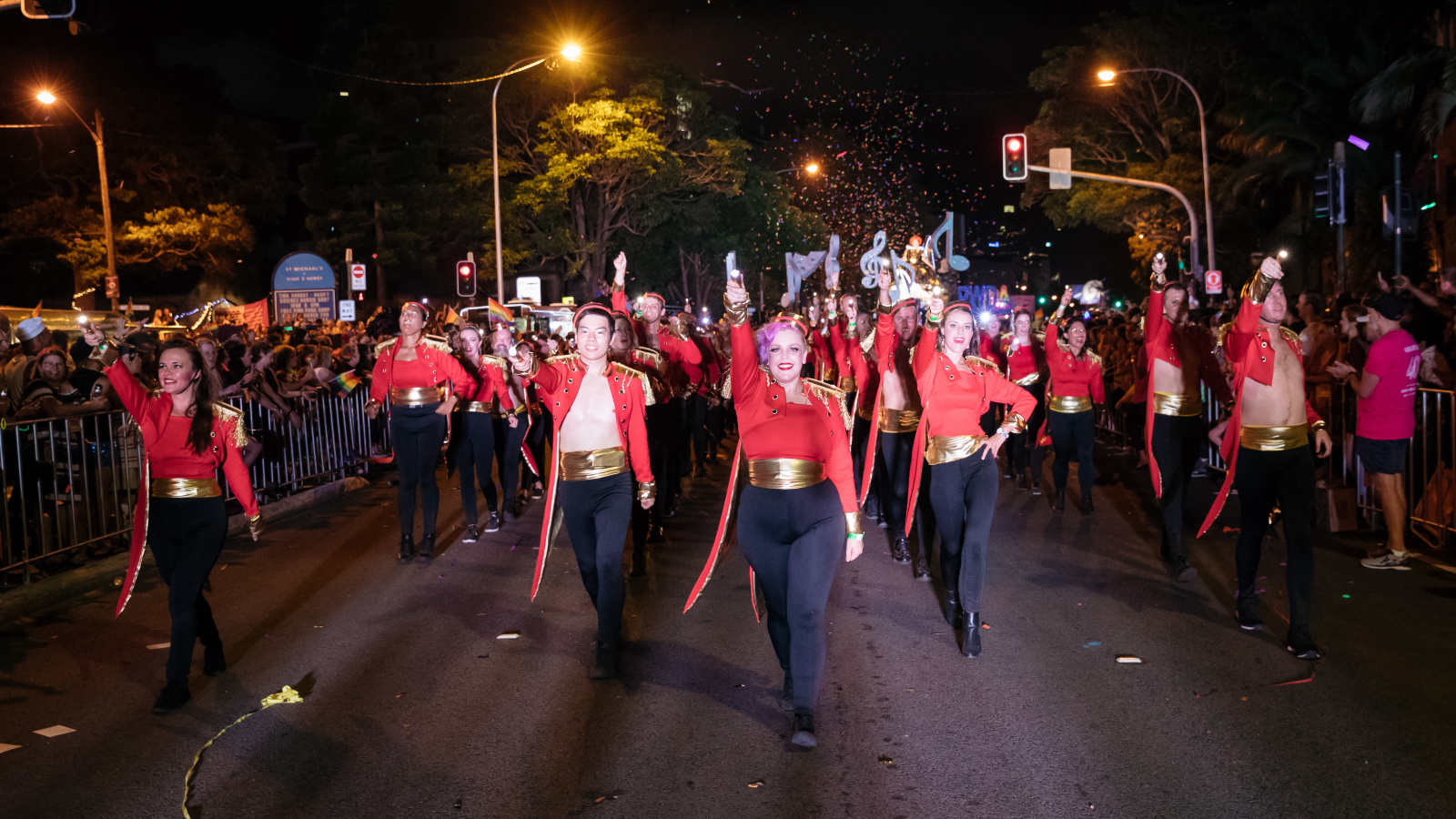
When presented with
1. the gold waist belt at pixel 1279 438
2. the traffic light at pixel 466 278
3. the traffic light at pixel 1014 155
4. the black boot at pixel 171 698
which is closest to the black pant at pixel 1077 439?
the gold waist belt at pixel 1279 438

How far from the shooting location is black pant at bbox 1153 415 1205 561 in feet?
26.6

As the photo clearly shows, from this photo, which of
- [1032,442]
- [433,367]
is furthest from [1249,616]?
[1032,442]

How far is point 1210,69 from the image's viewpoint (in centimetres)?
3700

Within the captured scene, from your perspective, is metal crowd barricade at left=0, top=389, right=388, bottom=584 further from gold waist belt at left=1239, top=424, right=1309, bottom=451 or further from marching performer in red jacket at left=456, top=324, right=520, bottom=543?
gold waist belt at left=1239, top=424, right=1309, bottom=451

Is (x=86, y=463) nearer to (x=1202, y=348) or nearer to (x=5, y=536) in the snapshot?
(x=5, y=536)

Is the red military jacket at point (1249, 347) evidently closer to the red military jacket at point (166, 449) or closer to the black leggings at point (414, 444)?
the red military jacket at point (166, 449)

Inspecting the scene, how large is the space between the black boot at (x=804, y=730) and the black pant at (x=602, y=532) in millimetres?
1413

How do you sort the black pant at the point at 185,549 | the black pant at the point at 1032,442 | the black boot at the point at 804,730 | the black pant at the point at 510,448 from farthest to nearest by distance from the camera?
1. the black pant at the point at 1032,442
2. the black pant at the point at 510,448
3. the black pant at the point at 185,549
4. the black boot at the point at 804,730

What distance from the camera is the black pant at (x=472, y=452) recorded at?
10.2m

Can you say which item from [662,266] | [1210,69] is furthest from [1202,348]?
[662,266]

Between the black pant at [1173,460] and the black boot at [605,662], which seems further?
the black pant at [1173,460]

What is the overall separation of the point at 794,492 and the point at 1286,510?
10.3 ft

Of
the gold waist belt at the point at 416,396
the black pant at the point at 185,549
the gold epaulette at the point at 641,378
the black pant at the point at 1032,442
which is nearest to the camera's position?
the black pant at the point at 185,549

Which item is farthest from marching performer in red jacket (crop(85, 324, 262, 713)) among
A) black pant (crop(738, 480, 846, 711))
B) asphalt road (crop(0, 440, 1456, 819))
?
black pant (crop(738, 480, 846, 711))
